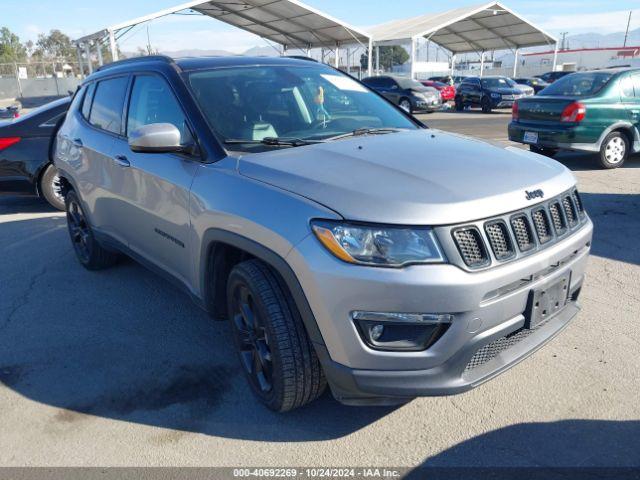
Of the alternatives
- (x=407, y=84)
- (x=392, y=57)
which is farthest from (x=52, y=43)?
(x=407, y=84)

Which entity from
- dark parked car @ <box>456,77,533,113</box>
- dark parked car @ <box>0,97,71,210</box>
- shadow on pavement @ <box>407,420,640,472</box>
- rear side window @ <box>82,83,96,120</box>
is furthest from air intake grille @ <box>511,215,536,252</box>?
dark parked car @ <box>456,77,533,113</box>

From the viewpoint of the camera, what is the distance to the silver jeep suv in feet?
7.10

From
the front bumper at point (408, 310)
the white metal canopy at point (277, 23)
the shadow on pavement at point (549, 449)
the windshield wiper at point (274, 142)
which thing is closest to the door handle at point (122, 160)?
the windshield wiper at point (274, 142)

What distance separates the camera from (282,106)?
3428 millimetres

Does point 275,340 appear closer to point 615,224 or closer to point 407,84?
point 615,224

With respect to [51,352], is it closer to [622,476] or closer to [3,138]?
[622,476]

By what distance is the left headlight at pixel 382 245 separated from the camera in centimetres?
215

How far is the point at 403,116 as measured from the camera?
12.8 feet

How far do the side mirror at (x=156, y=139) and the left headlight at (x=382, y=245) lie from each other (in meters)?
1.20

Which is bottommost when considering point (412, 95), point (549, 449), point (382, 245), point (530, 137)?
point (412, 95)

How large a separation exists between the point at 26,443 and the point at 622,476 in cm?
278

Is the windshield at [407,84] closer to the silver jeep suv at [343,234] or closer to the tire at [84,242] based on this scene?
the tire at [84,242]

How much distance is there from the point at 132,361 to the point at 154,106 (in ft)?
5.43

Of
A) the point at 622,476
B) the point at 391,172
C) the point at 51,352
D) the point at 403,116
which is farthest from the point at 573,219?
the point at 51,352
